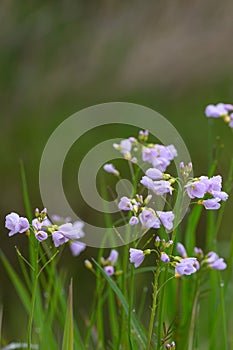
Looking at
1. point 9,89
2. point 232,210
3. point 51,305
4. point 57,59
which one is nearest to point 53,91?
point 57,59

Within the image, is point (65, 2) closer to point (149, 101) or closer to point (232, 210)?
point (149, 101)

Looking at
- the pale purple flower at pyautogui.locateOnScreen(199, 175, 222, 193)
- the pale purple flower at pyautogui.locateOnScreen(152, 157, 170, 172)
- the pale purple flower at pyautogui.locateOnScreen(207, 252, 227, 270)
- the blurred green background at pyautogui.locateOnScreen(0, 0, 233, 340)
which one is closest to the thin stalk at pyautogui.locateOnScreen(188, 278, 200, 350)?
the pale purple flower at pyautogui.locateOnScreen(207, 252, 227, 270)

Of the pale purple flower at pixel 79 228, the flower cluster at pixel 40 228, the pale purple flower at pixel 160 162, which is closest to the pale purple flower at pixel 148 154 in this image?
the pale purple flower at pixel 160 162

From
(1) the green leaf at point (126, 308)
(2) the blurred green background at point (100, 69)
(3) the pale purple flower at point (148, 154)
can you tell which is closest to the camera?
(1) the green leaf at point (126, 308)

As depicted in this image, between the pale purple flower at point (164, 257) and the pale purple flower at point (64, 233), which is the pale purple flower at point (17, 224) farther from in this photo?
the pale purple flower at point (164, 257)

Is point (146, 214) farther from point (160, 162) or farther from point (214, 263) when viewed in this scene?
point (214, 263)

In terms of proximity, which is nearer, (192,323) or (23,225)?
(23,225)

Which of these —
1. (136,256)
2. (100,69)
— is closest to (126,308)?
(136,256)

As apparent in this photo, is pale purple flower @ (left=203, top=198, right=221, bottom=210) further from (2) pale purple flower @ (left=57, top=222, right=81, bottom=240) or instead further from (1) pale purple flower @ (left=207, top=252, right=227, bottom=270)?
(1) pale purple flower @ (left=207, top=252, right=227, bottom=270)
